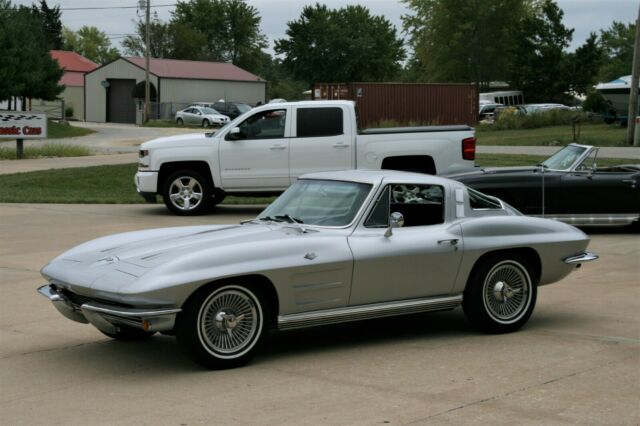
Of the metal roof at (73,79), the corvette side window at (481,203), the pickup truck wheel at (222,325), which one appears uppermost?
the metal roof at (73,79)

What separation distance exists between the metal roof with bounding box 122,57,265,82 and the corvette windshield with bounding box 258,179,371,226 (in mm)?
66170

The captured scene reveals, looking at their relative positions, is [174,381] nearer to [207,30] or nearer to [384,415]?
[384,415]

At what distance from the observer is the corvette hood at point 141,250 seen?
665 centimetres

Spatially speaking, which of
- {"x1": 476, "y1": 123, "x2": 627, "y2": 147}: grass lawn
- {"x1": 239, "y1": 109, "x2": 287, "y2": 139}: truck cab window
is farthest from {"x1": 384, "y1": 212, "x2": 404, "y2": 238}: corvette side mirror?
{"x1": 476, "y1": 123, "x2": 627, "y2": 147}: grass lawn

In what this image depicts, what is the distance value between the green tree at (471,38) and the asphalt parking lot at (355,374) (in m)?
81.1

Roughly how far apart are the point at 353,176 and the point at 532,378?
7.49ft

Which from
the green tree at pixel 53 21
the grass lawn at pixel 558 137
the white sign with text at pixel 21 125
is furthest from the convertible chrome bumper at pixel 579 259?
the green tree at pixel 53 21

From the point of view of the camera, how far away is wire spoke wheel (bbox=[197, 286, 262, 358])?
21.5 ft

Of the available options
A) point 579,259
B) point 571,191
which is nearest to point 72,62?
point 571,191

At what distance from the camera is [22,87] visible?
43.5 metres

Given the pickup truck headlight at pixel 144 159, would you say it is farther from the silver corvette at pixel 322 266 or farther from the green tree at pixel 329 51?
the green tree at pixel 329 51

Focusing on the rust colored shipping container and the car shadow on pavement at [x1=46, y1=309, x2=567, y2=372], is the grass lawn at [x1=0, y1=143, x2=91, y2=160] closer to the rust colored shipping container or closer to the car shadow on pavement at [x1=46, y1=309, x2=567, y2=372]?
the rust colored shipping container

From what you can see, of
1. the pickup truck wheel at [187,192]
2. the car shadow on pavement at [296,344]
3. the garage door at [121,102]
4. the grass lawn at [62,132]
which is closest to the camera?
the car shadow on pavement at [296,344]

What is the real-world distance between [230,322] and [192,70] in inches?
2803
